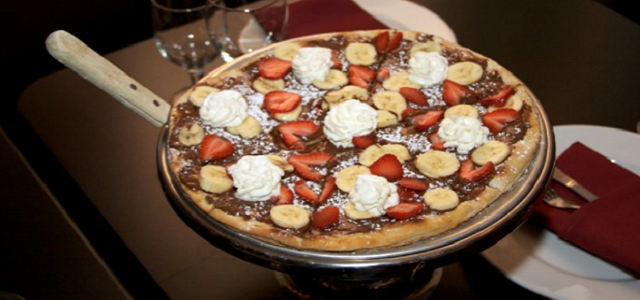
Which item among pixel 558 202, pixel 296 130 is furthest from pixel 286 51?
pixel 558 202

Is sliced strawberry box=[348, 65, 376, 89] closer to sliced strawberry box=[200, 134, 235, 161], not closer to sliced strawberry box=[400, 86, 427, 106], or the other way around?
sliced strawberry box=[400, 86, 427, 106]

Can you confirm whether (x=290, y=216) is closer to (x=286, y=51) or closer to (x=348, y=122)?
(x=348, y=122)

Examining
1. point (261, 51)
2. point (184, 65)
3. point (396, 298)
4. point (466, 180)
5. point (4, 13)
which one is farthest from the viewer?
point (4, 13)

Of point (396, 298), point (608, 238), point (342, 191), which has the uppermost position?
point (342, 191)

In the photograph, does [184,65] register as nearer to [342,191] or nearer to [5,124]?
[5,124]

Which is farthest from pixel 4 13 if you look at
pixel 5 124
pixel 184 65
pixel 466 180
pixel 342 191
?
pixel 466 180

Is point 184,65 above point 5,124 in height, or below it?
above

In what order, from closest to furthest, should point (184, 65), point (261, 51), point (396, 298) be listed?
point (396, 298), point (261, 51), point (184, 65)
